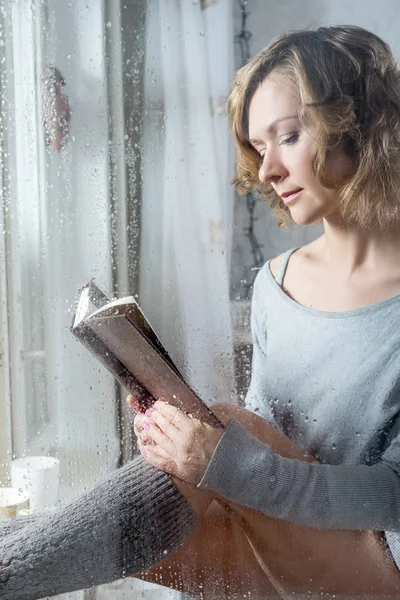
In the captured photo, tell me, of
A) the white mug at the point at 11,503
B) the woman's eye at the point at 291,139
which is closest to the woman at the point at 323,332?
the woman's eye at the point at 291,139

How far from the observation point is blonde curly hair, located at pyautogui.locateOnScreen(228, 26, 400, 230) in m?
0.40

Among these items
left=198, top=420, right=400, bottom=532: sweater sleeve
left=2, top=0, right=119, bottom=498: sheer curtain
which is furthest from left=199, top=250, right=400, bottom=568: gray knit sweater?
left=2, top=0, right=119, bottom=498: sheer curtain

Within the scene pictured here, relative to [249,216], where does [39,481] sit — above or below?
below


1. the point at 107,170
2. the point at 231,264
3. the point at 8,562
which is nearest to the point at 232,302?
the point at 231,264

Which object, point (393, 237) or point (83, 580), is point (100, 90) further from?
point (83, 580)

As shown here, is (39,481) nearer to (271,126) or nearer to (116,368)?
(116,368)

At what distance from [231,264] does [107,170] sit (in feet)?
0.36

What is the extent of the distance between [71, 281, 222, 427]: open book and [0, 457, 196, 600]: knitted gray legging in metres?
0.05

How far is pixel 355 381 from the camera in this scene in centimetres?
41

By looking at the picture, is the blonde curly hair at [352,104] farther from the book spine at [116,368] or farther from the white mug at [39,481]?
the white mug at [39,481]

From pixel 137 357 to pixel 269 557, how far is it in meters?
0.15

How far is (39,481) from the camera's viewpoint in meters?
0.50

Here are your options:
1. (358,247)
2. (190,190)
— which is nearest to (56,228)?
(190,190)

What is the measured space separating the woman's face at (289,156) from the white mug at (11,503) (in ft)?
0.91
